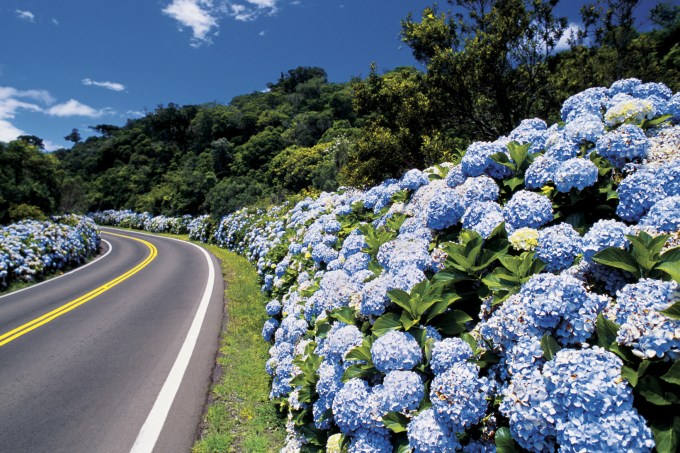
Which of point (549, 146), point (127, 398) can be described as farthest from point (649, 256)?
point (127, 398)

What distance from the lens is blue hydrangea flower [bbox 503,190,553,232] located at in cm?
273

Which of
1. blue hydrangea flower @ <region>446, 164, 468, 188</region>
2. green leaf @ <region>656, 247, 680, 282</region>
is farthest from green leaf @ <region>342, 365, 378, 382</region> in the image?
blue hydrangea flower @ <region>446, 164, 468, 188</region>

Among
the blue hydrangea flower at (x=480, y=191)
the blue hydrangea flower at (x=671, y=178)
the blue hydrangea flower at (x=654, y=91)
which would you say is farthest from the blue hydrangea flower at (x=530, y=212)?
the blue hydrangea flower at (x=654, y=91)

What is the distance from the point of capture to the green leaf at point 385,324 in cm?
275

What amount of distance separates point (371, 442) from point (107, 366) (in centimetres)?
523

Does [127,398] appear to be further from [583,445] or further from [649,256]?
[649,256]

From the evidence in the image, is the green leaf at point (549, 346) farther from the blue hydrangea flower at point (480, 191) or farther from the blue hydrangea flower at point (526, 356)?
the blue hydrangea flower at point (480, 191)

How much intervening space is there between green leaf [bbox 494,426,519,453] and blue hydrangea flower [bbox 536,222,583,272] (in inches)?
41.2

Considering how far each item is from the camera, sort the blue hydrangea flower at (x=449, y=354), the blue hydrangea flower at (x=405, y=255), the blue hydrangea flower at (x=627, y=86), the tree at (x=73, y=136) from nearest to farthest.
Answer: the blue hydrangea flower at (x=449, y=354), the blue hydrangea flower at (x=405, y=255), the blue hydrangea flower at (x=627, y=86), the tree at (x=73, y=136)

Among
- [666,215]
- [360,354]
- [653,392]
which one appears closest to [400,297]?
[360,354]

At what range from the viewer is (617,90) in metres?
3.86

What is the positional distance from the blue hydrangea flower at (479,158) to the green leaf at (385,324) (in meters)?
1.75

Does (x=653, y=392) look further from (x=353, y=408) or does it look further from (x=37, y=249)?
(x=37, y=249)

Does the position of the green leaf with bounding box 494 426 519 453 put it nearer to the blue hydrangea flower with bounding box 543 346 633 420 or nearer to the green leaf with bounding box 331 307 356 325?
the blue hydrangea flower with bounding box 543 346 633 420
